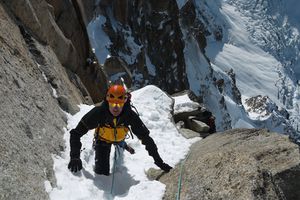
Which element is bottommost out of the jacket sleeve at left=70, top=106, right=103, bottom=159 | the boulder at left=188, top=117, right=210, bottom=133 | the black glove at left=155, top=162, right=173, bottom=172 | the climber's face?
the boulder at left=188, top=117, right=210, bottom=133

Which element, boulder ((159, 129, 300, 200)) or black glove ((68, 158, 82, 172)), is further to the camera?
black glove ((68, 158, 82, 172))

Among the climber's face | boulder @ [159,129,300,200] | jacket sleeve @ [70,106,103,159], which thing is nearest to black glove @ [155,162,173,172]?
boulder @ [159,129,300,200]

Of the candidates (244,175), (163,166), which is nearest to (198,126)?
(163,166)

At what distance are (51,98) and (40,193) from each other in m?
4.02

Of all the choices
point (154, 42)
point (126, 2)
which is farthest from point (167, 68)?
point (126, 2)

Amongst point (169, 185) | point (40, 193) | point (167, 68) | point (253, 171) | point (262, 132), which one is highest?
point (40, 193)

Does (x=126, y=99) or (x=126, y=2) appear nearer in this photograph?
(x=126, y=99)

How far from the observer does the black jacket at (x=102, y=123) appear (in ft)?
27.6

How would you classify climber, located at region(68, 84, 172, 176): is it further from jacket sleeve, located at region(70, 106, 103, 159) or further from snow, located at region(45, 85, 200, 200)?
snow, located at region(45, 85, 200, 200)

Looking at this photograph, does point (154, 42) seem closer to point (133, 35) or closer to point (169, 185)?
point (133, 35)

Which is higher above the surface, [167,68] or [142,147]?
[142,147]

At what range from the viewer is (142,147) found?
1071 centimetres

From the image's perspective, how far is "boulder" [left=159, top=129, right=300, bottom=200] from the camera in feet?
23.2

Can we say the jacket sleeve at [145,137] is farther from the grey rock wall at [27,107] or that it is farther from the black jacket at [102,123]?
the grey rock wall at [27,107]
